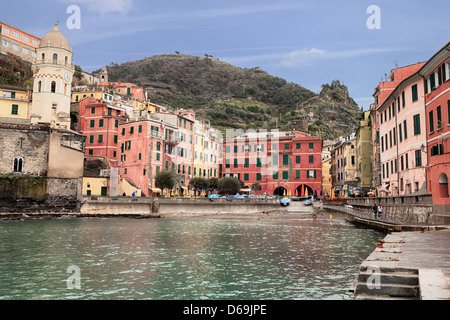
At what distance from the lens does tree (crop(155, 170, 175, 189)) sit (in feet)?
180

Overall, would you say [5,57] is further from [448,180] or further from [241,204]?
[448,180]

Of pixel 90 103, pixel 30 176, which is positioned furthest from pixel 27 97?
pixel 30 176

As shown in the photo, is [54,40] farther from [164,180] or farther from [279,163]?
[279,163]

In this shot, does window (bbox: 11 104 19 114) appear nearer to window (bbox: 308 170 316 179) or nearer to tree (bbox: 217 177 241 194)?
tree (bbox: 217 177 241 194)

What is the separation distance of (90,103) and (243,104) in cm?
9344

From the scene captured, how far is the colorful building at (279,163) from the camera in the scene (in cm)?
6875

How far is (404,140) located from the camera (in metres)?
33.6

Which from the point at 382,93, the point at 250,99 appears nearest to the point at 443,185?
the point at 382,93

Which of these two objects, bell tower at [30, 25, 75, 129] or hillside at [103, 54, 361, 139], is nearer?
bell tower at [30, 25, 75, 129]

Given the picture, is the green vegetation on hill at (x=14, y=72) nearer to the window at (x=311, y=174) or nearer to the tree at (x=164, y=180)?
the tree at (x=164, y=180)

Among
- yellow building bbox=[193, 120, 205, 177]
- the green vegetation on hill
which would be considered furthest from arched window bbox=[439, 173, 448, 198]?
the green vegetation on hill

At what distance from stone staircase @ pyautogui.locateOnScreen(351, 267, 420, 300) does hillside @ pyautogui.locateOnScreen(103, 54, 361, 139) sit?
100835mm

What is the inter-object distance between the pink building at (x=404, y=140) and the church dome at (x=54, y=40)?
167 ft

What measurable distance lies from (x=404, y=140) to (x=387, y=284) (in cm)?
2811
